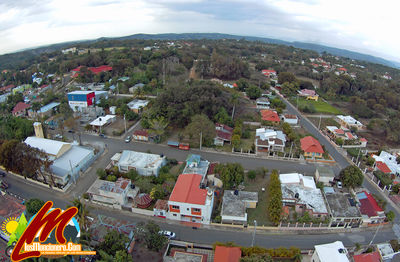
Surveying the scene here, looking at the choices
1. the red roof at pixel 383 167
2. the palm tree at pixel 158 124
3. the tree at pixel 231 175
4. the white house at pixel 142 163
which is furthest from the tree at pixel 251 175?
the red roof at pixel 383 167

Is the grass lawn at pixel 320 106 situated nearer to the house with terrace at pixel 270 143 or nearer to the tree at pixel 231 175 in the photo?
the house with terrace at pixel 270 143

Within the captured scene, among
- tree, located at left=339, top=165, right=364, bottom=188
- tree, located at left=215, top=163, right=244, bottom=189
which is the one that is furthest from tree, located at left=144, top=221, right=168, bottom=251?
tree, located at left=339, top=165, right=364, bottom=188

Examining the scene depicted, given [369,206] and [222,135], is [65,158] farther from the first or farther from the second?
[369,206]

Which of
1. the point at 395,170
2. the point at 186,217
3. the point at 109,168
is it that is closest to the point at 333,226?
the point at 186,217

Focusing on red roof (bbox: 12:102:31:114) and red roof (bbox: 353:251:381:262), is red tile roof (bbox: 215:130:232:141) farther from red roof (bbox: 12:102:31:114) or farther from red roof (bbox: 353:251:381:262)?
red roof (bbox: 12:102:31:114)

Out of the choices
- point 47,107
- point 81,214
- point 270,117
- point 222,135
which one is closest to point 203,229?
point 81,214

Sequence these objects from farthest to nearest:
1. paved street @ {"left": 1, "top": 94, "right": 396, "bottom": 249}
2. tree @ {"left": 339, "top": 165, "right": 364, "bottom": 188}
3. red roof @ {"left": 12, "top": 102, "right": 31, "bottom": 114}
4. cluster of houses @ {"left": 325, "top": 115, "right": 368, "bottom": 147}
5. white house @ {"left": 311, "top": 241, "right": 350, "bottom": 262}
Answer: red roof @ {"left": 12, "top": 102, "right": 31, "bottom": 114} < cluster of houses @ {"left": 325, "top": 115, "right": 368, "bottom": 147} < tree @ {"left": 339, "top": 165, "right": 364, "bottom": 188} < paved street @ {"left": 1, "top": 94, "right": 396, "bottom": 249} < white house @ {"left": 311, "top": 241, "right": 350, "bottom": 262}

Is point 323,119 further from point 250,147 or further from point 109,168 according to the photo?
point 109,168
